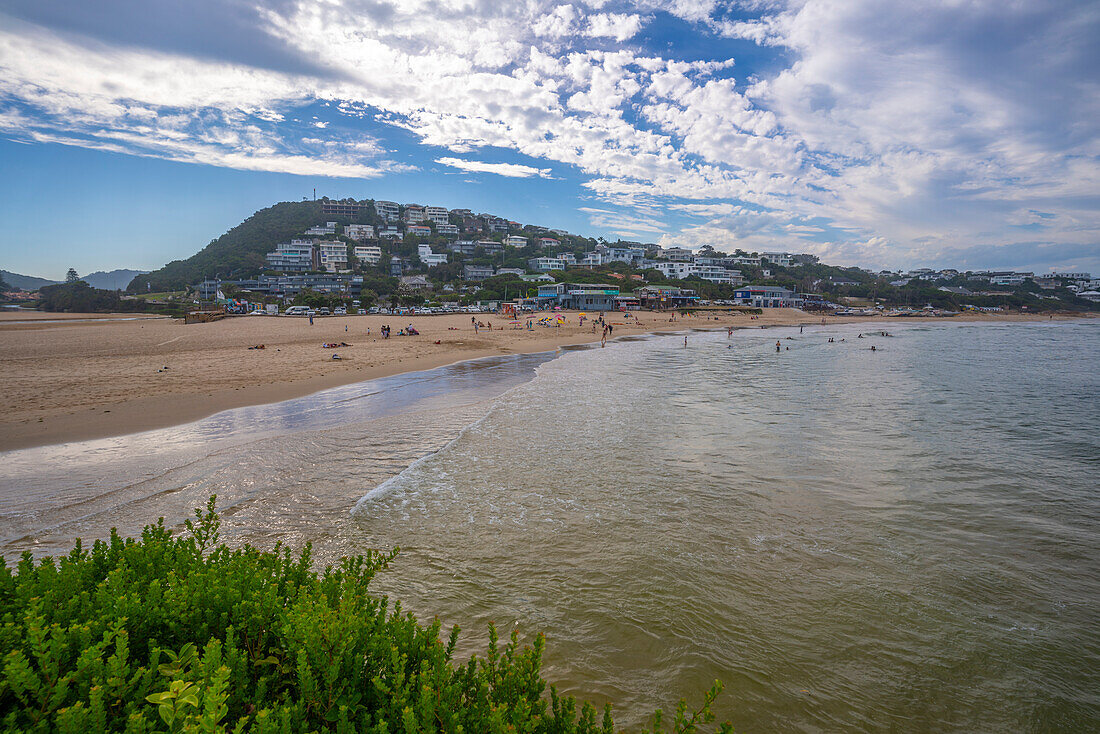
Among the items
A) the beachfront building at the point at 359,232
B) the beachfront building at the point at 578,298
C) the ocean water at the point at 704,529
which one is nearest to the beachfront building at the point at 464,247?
the beachfront building at the point at 359,232

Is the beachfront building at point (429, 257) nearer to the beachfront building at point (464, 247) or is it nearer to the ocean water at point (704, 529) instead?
the beachfront building at point (464, 247)

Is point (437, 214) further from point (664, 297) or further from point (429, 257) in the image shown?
point (664, 297)

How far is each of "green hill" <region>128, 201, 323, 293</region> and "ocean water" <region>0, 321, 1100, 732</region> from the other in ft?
373

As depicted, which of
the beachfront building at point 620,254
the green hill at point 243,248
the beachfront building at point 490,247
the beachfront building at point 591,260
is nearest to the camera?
the green hill at point 243,248

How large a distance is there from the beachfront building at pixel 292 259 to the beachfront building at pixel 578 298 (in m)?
59.7

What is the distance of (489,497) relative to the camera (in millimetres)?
9547

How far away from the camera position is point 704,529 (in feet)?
26.9

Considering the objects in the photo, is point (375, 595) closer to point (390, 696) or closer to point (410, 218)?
point (390, 696)

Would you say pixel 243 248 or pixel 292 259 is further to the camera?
pixel 243 248

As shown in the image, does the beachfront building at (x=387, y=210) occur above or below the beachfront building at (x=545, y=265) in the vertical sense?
above

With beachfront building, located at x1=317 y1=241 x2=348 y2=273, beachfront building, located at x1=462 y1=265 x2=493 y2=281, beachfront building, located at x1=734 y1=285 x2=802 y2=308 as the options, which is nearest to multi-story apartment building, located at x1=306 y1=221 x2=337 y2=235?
beachfront building, located at x1=317 y1=241 x2=348 y2=273

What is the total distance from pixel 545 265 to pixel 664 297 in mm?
35675

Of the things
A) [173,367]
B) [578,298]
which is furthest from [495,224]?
[173,367]

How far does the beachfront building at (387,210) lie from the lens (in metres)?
164
